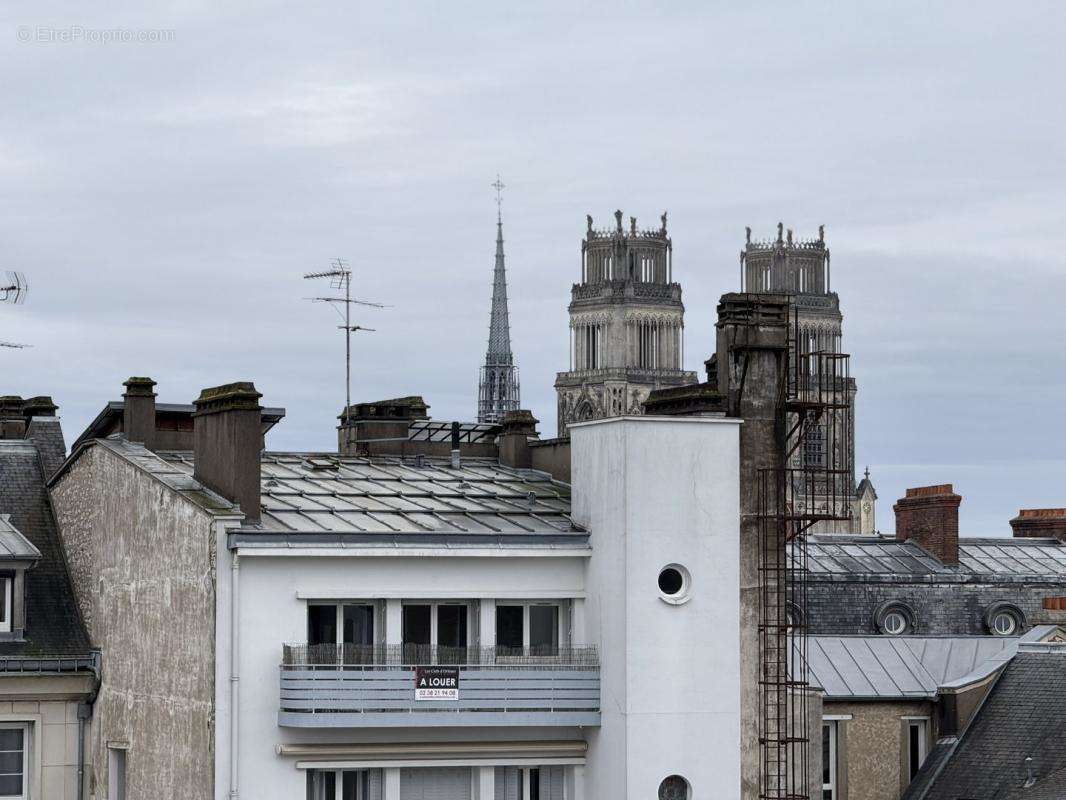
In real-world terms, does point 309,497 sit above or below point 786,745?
above

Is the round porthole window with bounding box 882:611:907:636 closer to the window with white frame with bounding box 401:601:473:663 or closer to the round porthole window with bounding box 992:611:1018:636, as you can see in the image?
the round porthole window with bounding box 992:611:1018:636

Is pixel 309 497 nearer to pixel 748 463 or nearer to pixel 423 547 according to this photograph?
pixel 423 547

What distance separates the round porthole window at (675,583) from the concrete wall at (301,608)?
2161mm

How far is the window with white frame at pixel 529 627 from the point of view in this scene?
36.0 m

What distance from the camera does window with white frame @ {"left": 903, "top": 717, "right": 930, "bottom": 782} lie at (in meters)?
46.4

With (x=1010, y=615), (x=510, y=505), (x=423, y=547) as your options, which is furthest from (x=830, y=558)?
(x=423, y=547)

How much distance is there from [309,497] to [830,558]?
2222 centimetres

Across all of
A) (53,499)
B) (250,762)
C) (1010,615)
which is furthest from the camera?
(1010,615)

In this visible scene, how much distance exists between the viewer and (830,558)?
56.5 metres

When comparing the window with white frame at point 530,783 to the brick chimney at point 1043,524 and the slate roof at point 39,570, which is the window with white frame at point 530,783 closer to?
the slate roof at point 39,570

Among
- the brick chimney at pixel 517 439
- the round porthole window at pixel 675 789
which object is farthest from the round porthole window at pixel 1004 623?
the round porthole window at pixel 675 789

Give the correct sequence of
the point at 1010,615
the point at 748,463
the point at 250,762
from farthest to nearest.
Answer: the point at 1010,615
the point at 748,463
the point at 250,762

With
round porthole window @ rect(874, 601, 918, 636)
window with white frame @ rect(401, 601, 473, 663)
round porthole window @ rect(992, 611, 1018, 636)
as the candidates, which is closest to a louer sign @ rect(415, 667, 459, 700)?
window with white frame @ rect(401, 601, 473, 663)

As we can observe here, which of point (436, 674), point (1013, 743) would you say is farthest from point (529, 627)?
point (1013, 743)
